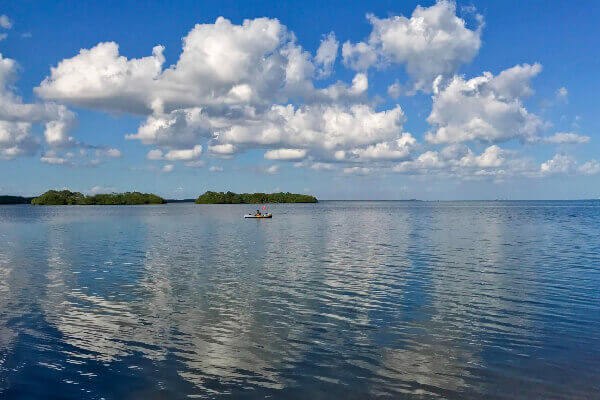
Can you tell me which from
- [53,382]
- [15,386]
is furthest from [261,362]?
[15,386]

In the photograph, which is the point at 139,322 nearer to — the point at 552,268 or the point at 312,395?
the point at 312,395

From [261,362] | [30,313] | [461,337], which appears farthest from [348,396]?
[30,313]

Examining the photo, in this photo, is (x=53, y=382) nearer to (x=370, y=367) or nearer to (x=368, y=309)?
(x=370, y=367)

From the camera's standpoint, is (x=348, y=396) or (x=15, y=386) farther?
(x=15, y=386)

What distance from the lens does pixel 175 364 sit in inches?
664

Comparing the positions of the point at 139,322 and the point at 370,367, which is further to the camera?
the point at 139,322

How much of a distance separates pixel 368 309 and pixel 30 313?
17.8 metres

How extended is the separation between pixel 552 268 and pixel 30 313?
1510 inches

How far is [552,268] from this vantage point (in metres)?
39.0

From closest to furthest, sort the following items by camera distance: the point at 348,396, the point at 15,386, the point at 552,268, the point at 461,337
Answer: the point at 348,396 < the point at 15,386 < the point at 461,337 < the point at 552,268

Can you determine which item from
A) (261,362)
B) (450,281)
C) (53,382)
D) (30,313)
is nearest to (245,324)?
(261,362)

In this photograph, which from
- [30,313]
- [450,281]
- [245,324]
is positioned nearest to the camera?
[245,324]

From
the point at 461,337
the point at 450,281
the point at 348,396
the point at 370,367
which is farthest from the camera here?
the point at 450,281

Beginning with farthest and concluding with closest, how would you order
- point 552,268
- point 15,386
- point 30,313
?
1. point 552,268
2. point 30,313
3. point 15,386
